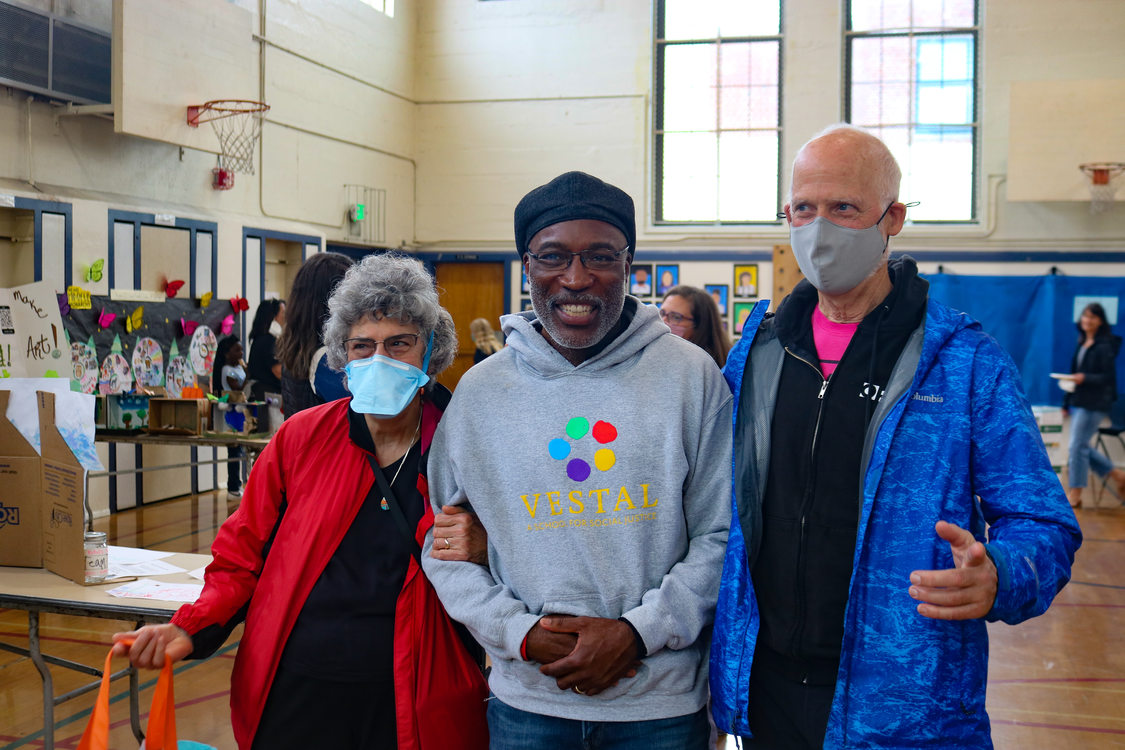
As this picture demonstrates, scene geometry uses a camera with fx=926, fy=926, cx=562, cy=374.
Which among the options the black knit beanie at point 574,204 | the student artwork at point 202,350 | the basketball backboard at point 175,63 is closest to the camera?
the black knit beanie at point 574,204

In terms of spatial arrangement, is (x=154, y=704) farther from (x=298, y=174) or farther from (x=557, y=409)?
(x=298, y=174)

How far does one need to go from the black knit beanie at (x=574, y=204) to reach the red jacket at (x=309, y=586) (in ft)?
1.63

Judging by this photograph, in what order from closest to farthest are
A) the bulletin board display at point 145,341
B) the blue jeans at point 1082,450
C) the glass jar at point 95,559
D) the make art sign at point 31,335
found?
the glass jar at point 95,559, the make art sign at point 31,335, the bulletin board display at point 145,341, the blue jeans at point 1082,450

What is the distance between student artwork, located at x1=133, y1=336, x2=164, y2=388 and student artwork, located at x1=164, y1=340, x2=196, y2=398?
0.09 m

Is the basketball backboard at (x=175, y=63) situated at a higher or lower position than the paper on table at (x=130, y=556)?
higher

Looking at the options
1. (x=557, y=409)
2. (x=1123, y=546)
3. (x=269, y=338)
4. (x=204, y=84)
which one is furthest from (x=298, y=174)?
(x=557, y=409)

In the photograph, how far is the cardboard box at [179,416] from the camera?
5.47 m

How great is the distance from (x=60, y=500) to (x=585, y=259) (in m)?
1.79

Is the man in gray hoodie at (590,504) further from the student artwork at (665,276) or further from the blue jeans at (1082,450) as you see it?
the student artwork at (665,276)

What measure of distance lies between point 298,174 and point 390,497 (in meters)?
8.26

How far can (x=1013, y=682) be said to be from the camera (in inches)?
160

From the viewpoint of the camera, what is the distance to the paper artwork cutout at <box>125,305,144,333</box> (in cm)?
721

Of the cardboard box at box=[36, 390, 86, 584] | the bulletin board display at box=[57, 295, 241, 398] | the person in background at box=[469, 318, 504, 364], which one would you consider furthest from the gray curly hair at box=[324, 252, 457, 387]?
the person in background at box=[469, 318, 504, 364]

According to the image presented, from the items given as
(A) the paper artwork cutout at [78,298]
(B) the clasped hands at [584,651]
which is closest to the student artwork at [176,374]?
(A) the paper artwork cutout at [78,298]
